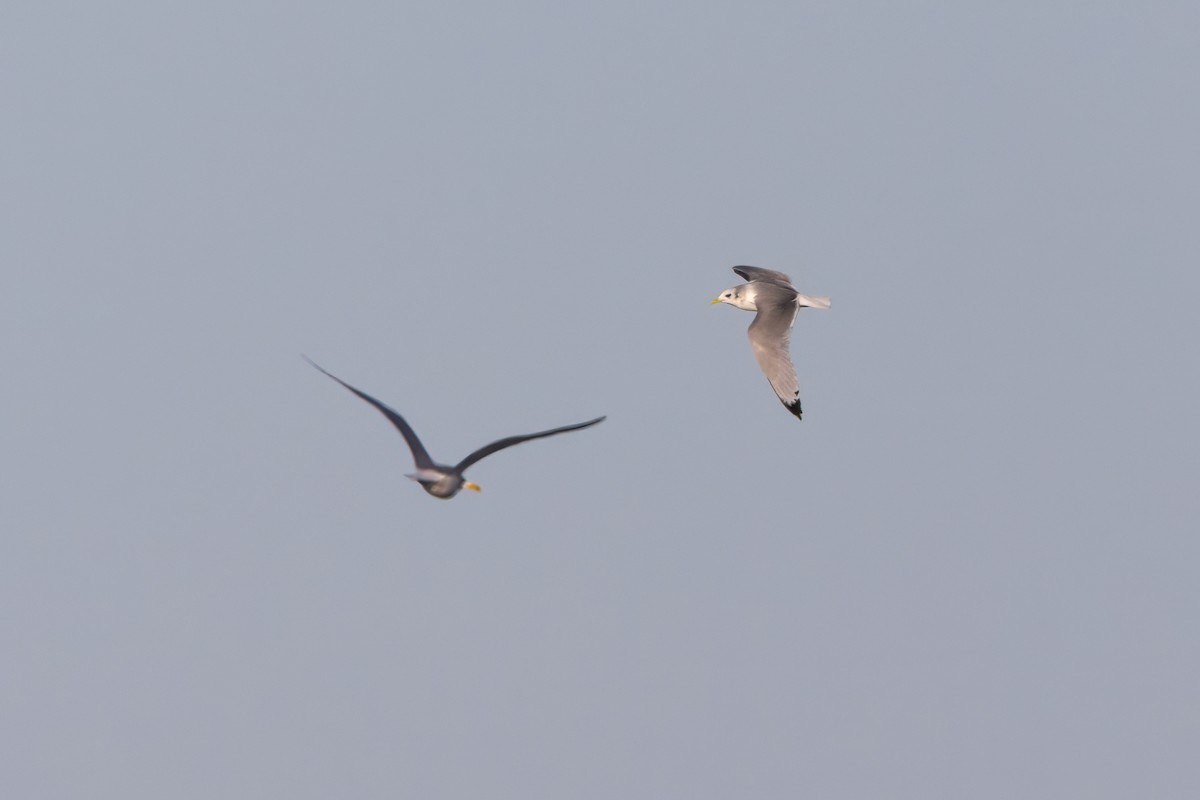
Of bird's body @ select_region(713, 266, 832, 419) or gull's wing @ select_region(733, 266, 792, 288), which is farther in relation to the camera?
gull's wing @ select_region(733, 266, 792, 288)

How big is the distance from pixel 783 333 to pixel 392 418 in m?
15.4

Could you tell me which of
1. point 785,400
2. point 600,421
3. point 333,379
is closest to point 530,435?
point 600,421

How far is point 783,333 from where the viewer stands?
5084 centimetres

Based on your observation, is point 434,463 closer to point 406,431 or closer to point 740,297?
point 406,431

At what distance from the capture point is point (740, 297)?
54.8 m

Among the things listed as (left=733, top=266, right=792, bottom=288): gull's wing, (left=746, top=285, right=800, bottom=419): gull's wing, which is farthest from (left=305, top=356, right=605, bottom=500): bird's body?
(left=733, top=266, right=792, bottom=288): gull's wing

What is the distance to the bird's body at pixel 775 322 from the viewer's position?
4912 cm

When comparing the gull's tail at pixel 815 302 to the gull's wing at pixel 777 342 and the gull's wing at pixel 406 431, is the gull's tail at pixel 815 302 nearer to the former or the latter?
the gull's wing at pixel 777 342

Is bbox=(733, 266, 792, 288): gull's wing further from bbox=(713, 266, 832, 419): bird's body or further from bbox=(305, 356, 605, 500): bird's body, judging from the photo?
bbox=(305, 356, 605, 500): bird's body

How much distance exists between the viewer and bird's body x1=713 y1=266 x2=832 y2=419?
1934 inches

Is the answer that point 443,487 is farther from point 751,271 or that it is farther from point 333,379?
point 751,271

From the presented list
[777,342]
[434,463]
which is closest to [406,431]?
[434,463]

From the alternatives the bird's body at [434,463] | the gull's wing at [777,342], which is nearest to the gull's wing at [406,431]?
the bird's body at [434,463]

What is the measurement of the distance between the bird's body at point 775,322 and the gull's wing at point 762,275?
23cm
